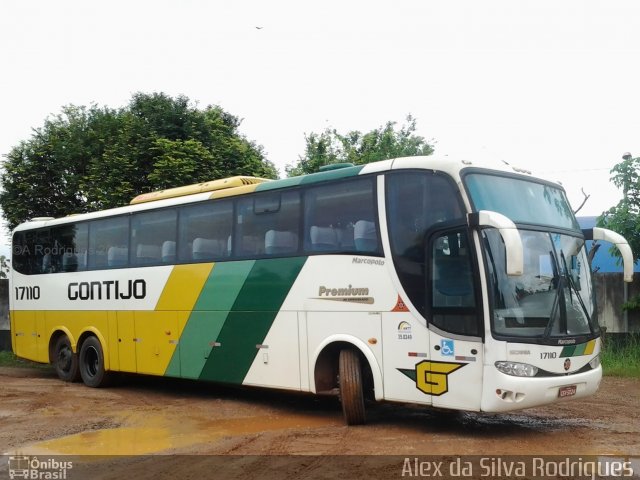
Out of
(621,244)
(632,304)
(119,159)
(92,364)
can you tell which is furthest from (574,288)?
(119,159)

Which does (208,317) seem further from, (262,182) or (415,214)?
(415,214)

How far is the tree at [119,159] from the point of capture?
20203mm

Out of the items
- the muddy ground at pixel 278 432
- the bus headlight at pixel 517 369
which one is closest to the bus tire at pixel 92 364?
the muddy ground at pixel 278 432

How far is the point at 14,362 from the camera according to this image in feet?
61.4

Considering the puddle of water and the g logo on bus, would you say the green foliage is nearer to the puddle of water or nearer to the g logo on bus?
the puddle of water

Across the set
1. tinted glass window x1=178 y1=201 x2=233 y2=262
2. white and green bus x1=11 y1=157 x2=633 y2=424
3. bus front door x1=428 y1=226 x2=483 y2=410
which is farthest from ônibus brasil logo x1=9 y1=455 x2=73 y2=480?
tinted glass window x1=178 y1=201 x2=233 y2=262

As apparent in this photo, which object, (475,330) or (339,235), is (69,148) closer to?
(339,235)

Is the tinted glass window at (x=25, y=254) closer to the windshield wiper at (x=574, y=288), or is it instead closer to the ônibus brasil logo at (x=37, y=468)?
the ônibus brasil logo at (x=37, y=468)

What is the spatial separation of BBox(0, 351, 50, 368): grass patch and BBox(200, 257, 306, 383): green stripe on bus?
8.73 meters

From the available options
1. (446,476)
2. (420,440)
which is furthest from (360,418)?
(446,476)

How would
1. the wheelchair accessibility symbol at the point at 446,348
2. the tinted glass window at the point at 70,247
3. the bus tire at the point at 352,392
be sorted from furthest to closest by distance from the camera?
the tinted glass window at the point at 70,247 → the bus tire at the point at 352,392 → the wheelchair accessibility symbol at the point at 446,348

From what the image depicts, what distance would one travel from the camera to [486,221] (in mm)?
7645

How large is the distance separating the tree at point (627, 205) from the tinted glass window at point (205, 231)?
797cm

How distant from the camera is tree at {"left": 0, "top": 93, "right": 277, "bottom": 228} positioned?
20.2 meters
